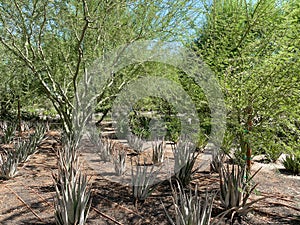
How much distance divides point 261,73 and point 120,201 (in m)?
2.71

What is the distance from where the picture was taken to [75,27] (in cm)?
667

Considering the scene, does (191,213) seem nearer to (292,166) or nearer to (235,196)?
(235,196)

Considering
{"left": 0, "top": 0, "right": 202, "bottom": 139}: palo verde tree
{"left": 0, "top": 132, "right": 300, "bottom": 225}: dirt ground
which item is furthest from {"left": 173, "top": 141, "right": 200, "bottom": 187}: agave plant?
{"left": 0, "top": 0, "right": 202, "bottom": 139}: palo verde tree

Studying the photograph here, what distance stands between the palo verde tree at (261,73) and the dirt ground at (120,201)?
2.73 ft

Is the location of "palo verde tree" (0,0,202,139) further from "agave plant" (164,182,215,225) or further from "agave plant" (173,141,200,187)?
"agave plant" (164,182,215,225)

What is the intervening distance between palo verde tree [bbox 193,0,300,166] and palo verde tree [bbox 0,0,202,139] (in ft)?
7.22

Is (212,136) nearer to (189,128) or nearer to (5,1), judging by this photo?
(189,128)

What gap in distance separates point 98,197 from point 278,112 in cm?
289

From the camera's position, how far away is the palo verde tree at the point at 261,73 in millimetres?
3686

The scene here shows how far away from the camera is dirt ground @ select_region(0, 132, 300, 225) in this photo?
3709 mm

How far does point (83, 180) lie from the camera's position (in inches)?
141

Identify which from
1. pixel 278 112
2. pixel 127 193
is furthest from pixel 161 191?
pixel 278 112

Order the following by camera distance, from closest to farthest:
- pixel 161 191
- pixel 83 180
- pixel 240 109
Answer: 1. pixel 83 180
2. pixel 240 109
3. pixel 161 191

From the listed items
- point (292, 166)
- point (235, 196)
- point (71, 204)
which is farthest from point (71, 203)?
point (292, 166)
